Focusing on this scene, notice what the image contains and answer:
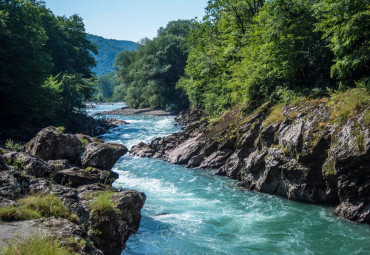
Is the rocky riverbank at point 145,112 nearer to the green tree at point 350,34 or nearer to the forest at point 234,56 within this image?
the forest at point 234,56

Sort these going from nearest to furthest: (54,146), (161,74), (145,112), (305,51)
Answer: (54,146), (305,51), (161,74), (145,112)

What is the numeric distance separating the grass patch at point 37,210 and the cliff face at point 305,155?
9.02m

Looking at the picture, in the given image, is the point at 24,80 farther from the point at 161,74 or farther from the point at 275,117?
the point at 161,74

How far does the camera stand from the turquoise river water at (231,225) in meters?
8.91

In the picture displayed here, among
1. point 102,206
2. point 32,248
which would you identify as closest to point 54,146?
point 102,206

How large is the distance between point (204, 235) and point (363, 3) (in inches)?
414

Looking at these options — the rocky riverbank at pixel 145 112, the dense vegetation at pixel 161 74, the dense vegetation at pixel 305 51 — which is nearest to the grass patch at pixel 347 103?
the dense vegetation at pixel 305 51

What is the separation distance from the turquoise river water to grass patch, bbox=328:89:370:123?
3.56 metres

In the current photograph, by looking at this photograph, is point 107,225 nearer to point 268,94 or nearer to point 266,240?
point 266,240

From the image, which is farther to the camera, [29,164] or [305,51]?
[305,51]

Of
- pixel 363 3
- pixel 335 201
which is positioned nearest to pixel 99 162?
pixel 335 201

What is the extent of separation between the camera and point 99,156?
1270 centimetres

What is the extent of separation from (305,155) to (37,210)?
993cm

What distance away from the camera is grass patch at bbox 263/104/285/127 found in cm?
1473
